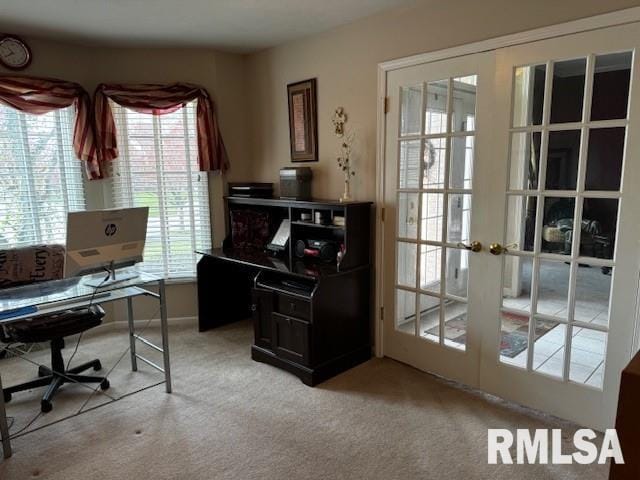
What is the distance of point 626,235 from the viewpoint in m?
2.14

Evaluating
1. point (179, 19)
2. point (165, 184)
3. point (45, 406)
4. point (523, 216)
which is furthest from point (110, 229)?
point (523, 216)

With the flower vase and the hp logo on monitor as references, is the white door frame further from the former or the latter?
the hp logo on monitor

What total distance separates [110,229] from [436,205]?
203 centimetres

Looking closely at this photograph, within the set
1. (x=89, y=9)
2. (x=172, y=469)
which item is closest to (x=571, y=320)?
(x=172, y=469)

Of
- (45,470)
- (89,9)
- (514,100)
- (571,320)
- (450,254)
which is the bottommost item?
(45,470)

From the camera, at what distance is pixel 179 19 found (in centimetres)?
304

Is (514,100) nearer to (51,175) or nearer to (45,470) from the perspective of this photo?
(45,470)

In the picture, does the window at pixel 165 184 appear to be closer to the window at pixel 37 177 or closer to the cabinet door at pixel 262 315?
the window at pixel 37 177

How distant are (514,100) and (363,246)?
4.40ft

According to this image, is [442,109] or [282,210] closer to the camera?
[442,109]

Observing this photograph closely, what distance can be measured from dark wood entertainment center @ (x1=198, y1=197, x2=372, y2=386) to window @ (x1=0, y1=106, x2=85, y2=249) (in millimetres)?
1379

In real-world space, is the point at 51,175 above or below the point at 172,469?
above

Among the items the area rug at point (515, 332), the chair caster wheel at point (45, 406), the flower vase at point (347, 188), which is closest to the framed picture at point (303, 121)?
the flower vase at point (347, 188)

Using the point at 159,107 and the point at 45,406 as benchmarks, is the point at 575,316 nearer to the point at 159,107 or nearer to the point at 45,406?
the point at 45,406
